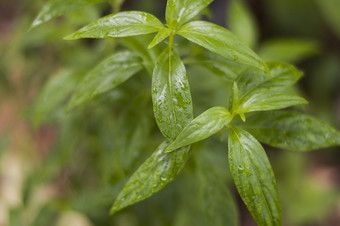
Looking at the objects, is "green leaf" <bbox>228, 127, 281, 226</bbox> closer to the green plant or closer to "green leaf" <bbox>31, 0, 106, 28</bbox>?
the green plant

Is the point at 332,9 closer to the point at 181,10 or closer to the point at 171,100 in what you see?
the point at 181,10

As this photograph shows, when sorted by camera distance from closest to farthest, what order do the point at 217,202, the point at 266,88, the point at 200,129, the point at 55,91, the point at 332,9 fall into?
the point at 200,129 < the point at 266,88 < the point at 217,202 < the point at 55,91 < the point at 332,9

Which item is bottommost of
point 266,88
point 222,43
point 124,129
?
point 124,129

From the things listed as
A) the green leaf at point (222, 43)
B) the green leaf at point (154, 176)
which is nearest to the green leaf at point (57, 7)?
the green leaf at point (222, 43)

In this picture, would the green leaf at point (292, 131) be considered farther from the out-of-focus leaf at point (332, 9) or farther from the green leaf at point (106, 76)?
the out-of-focus leaf at point (332, 9)

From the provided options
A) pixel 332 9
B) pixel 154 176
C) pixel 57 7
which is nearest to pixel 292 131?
pixel 154 176
